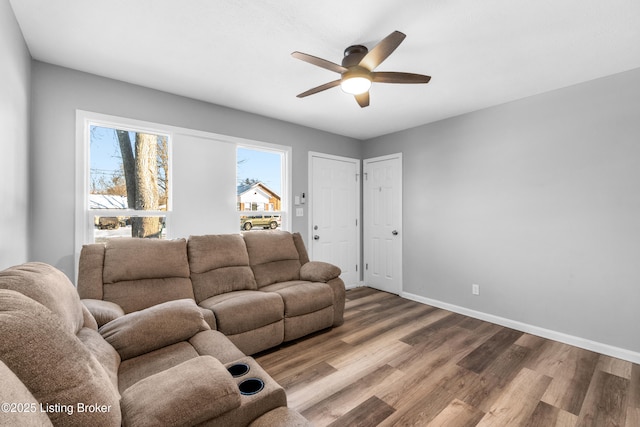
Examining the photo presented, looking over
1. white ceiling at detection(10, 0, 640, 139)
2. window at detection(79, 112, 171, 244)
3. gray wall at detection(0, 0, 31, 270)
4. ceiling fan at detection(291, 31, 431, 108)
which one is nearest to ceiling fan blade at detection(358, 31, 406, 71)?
ceiling fan at detection(291, 31, 431, 108)

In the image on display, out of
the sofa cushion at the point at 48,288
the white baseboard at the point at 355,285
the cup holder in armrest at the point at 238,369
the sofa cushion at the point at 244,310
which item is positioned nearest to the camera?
the sofa cushion at the point at 48,288

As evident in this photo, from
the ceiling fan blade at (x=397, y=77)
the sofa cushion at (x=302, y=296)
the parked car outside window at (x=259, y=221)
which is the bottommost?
the sofa cushion at (x=302, y=296)

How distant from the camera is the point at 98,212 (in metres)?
2.67

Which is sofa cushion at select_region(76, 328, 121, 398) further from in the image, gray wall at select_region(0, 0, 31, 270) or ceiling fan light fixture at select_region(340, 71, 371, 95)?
ceiling fan light fixture at select_region(340, 71, 371, 95)

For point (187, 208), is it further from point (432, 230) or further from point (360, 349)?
point (432, 230)

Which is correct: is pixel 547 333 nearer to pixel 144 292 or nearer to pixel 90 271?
pixel 144 292

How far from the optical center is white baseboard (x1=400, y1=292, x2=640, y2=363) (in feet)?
8.11

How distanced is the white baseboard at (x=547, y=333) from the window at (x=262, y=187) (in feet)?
8.19

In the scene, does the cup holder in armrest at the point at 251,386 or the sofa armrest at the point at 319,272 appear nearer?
the cup holder in armrest at the point at 251,386

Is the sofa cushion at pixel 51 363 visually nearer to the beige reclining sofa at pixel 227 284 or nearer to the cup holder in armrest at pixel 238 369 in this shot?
the cup holder in armrest at pixel 238 369

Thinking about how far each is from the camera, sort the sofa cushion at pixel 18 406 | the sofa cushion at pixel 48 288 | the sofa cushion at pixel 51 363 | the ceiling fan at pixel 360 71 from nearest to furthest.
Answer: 1. the sofa cushion at pixel 18 406
2. the sofa cushion at pixel 51 363
3. the sofa cushion at pixel 48 288
4. the ceiling fan at pixel 360 71

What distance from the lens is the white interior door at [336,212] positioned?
4304mm

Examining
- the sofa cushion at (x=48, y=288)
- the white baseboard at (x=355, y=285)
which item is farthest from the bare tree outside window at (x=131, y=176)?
the white baseboard at (x=355, y=285)

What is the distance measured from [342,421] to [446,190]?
120 inches
